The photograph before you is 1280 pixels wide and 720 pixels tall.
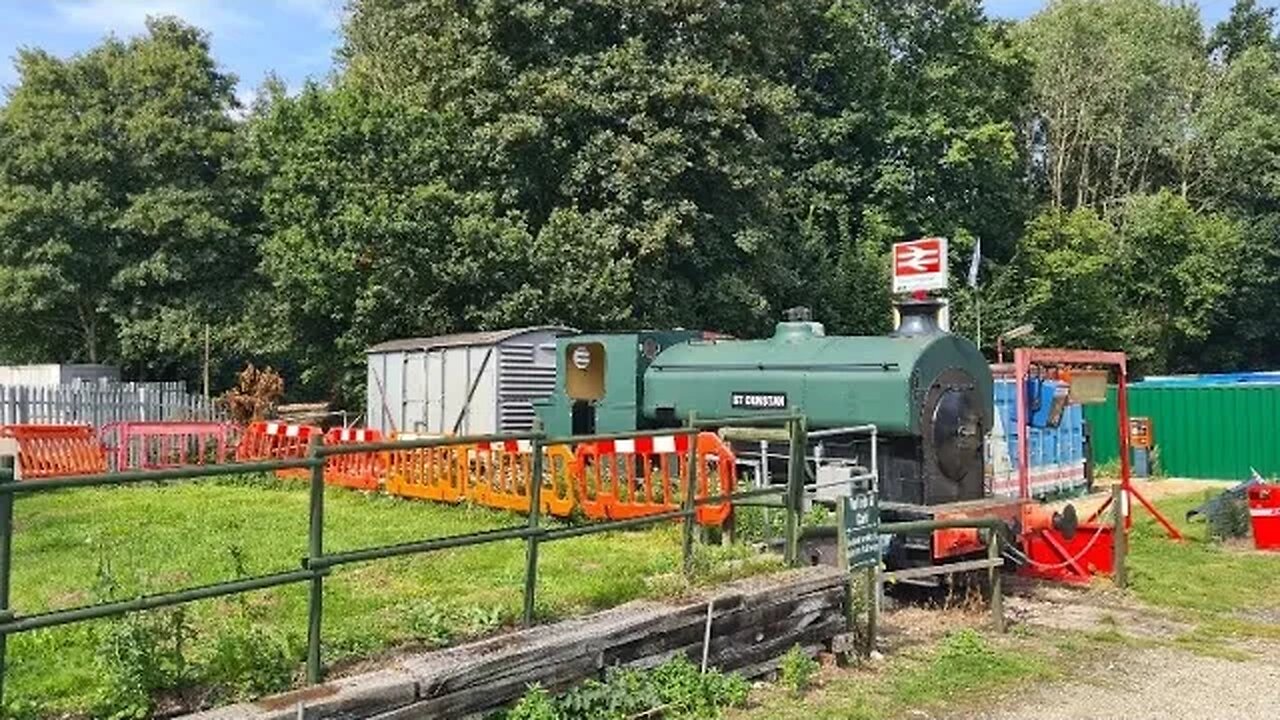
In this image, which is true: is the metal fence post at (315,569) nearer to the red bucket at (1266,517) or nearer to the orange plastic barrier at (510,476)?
the orange plastic barrier at (510,476)

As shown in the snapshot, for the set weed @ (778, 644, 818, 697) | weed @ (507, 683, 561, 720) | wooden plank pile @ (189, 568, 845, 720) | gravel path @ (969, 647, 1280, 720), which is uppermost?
wooden plank pile @ (189, 568, 845, 720)

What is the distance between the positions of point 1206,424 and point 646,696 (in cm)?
2118

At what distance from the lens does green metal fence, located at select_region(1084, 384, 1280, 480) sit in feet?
74.6

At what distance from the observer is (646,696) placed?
613 cm

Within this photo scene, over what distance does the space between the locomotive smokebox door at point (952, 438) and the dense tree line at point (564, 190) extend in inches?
476

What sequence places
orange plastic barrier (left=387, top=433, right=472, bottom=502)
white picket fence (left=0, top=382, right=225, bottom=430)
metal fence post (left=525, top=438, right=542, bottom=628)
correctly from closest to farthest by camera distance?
1. metal fence post (left=525, top=438, right=542, bottom=628)
2. orange plastic barrier (left=387, top=433, right=472, bottom=502)
3. white picket fence (left=0, top=382, right=225, bottom=430)

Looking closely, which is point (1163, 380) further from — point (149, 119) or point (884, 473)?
point (149, 119)

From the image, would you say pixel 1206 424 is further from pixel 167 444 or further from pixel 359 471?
pixel 167 444

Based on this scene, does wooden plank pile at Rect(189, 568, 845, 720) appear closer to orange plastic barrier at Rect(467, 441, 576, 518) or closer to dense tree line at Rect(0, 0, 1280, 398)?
orange plastic barrier at Rect(467, 441, 576, 518)

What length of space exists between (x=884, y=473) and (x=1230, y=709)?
4.57 metres

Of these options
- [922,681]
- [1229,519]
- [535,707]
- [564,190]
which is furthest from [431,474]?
[564,190]

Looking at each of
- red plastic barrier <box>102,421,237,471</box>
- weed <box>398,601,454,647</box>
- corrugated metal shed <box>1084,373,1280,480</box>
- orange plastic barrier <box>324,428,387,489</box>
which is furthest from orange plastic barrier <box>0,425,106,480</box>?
corrugated metal shed <box>1084,373,1280,480</box>

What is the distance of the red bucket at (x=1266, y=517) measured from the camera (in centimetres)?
1338

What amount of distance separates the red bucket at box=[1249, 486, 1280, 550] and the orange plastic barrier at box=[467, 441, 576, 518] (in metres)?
8.32
